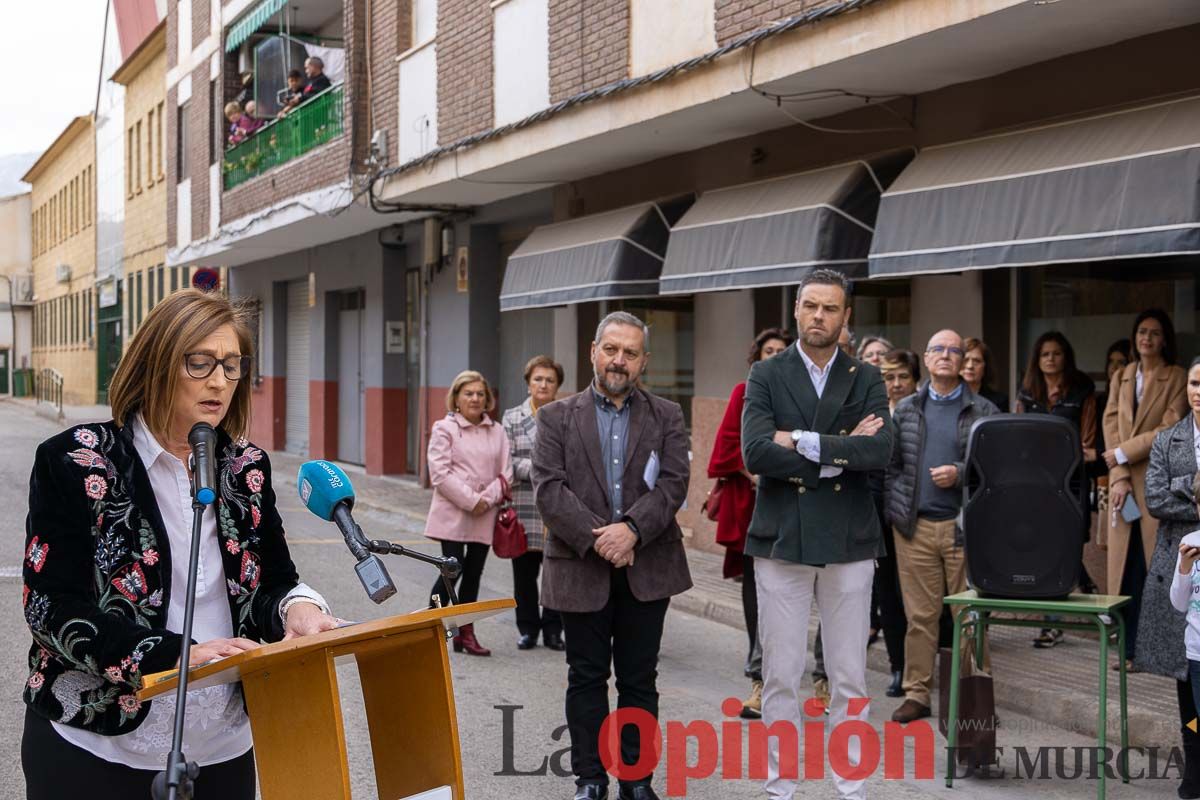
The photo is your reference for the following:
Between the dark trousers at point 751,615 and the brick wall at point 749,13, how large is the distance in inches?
149

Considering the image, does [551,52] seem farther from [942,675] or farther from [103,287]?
[103,287]

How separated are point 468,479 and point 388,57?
32.0 feet

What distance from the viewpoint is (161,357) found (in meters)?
2.79

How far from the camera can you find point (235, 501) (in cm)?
291

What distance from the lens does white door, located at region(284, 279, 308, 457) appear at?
25250 mm

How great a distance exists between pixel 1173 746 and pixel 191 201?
2295cm

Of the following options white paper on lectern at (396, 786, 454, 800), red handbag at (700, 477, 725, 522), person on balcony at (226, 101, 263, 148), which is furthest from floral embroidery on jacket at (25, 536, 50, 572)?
person on balcony at (226, 101, 263, 148)

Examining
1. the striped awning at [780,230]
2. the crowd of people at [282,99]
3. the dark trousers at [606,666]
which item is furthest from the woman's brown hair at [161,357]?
the crowd of people at [282,99]

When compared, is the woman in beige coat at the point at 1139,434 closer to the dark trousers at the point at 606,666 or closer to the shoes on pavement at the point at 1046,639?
the shoes on pavement at the point at 1046,639

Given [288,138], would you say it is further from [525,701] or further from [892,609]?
[892,609]

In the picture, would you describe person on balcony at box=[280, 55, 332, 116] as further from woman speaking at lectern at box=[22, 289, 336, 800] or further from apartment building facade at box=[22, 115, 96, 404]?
apartment building facade at box=[22, 115, 96, 404]

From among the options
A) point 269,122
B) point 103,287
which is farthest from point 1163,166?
point 103,287

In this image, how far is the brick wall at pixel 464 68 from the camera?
47.0 ft

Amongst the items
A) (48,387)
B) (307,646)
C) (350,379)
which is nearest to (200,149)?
(350,379)
